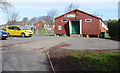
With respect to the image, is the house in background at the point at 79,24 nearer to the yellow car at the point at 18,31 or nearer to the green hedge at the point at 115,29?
the green hedge at the point at 115,29

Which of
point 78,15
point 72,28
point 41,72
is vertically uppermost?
point 78,15

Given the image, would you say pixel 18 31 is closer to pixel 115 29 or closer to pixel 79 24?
pixel 79 24

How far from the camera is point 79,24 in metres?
25.1

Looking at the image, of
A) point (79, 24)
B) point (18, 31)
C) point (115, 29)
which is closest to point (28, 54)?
point (115, 29)

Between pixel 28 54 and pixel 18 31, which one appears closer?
pixel 28 54

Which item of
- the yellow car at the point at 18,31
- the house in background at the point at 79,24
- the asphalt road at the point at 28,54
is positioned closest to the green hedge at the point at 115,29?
the asphalt road at the point at 28,54

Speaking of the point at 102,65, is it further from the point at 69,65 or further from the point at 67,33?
the point at 67,33

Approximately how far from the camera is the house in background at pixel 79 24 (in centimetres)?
2323

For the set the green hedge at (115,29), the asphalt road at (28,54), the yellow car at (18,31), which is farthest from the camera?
the yellow car at (18,31)

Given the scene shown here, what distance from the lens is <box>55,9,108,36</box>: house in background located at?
23.2m

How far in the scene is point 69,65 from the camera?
5.89m

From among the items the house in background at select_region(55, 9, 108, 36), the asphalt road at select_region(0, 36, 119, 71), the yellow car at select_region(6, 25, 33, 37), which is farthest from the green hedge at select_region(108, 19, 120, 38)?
the yellow car at select_region(6, 25, 33, 37)

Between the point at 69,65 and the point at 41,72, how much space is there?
1.33 meters

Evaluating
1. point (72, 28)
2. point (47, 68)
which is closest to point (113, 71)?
point (47, 68)
